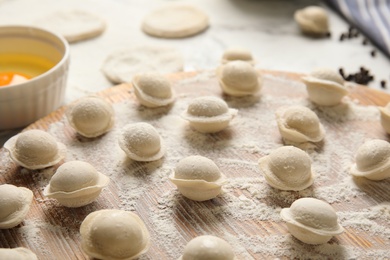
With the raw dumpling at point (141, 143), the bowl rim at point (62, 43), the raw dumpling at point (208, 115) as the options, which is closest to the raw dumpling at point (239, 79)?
the raw dumpling at point (208, 115)

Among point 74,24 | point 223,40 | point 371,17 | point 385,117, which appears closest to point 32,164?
point 385,117

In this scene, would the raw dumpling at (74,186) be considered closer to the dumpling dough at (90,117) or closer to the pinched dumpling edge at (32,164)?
the pinched dumpling edge at (32,164)

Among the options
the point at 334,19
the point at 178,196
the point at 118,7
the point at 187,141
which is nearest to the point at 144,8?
the point at 118,7

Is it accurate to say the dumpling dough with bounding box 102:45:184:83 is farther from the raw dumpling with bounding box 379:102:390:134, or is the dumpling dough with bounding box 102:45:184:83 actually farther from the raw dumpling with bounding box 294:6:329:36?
the raw dumpling with bounding box 379:102:390:134

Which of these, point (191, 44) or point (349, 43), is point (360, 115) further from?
point (191, 44)

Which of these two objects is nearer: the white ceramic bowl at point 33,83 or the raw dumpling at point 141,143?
the raw dumpling at point 141,143

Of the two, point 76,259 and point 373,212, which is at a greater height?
point 373,212
